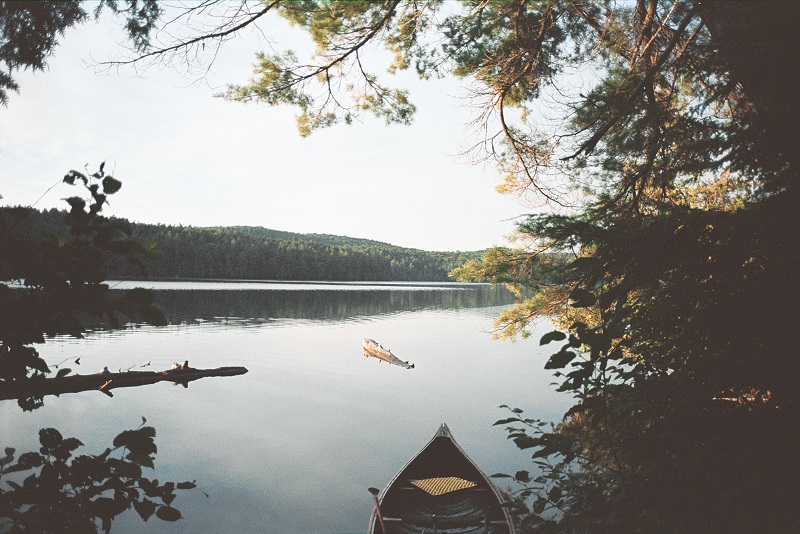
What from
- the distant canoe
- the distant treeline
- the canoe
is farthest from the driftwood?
the distant treeline

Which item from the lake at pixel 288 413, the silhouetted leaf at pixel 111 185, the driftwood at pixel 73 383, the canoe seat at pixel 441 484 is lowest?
the lake at pixel 288 413

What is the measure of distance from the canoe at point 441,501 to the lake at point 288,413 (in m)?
2.10

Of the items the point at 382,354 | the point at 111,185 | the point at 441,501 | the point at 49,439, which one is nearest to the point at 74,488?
the point at 49,439

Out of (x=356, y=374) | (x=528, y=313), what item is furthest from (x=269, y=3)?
(x=356, y=374)

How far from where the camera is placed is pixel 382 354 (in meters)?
25.1

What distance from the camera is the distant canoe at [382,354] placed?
24.3m

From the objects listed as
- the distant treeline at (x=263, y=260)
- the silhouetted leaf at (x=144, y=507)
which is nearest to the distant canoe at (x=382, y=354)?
the silhouetted leaf at (x=144, y=507)

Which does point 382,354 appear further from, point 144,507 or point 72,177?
point 72,177

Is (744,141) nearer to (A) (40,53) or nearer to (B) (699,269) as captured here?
(B) (699,269)

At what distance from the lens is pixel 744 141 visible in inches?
88.5

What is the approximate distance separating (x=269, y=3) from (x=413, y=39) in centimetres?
260

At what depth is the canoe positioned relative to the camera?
614cm

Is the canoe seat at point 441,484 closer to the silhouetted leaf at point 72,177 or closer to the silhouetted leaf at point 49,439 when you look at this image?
the silhouetted leaf at point 49,439

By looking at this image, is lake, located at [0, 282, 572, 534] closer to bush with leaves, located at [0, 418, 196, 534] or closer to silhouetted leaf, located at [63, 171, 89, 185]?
bush with leaves, located at [0, 418, 196, 534]
